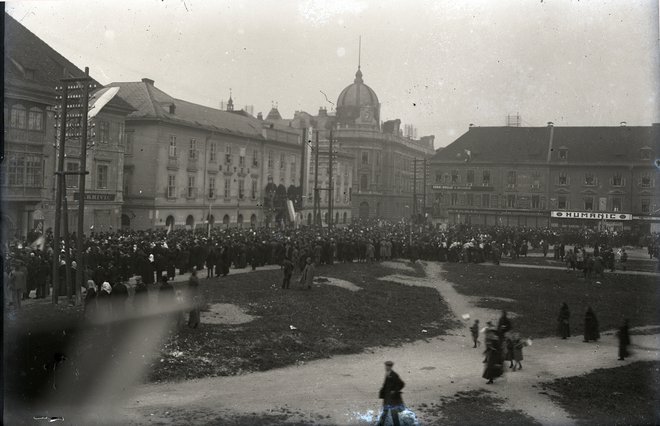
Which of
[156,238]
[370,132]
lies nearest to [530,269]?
[156,238]

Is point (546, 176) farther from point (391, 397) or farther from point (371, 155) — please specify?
point (391, 397)

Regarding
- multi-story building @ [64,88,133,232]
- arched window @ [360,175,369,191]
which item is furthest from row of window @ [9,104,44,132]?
arched window @ [360,175,369,191]

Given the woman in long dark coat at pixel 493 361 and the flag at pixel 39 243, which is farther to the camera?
the flag at pixel 39 243

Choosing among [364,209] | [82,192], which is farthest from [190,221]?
[364,209]

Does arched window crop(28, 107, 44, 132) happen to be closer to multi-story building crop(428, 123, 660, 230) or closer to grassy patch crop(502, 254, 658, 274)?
grassy patch crop(502, 254, 658, 274)

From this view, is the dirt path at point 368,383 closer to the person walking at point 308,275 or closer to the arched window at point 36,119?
the person walking at point 308,275

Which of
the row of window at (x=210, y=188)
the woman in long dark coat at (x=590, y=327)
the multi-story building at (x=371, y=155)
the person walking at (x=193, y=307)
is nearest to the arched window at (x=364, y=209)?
the multi-story building at (x=371, y=155)

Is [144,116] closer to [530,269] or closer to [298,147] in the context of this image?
[298,147]
